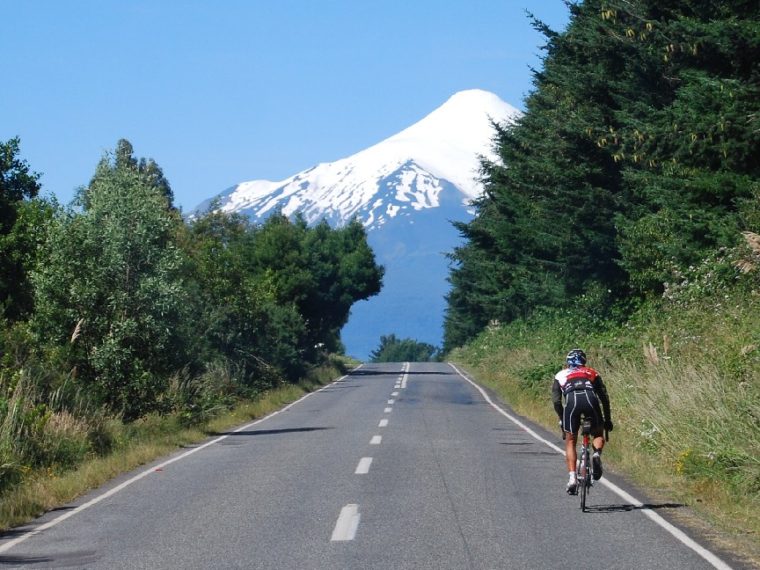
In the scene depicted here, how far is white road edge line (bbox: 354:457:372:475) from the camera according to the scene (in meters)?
15.3

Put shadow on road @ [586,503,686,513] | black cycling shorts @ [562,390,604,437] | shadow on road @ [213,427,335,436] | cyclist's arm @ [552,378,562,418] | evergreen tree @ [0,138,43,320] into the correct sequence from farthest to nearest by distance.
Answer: evergreen tree @ [0,138,43,320]
shadow on road @ [213,427,335,436]
cyclist's arm @ [552,378,562,418]
black cycling shorts @ [562,390,604,437]
shadow on road @ [586,503,686,513]

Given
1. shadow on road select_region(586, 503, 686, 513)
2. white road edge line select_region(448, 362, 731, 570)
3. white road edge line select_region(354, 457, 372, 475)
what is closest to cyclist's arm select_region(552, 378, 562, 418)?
shadow on road select_region(586, 503, 686, 513)

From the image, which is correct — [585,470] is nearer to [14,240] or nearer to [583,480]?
[583,480]

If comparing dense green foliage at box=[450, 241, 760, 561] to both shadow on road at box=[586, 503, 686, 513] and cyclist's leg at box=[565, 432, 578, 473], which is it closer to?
shadow on road at box=[586, 503, 686, 513]

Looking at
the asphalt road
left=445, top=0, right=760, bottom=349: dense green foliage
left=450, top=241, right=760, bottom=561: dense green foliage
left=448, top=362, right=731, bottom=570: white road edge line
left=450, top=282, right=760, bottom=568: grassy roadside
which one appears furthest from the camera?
left=445, top=0, right=760, bottom=349: dense green foliage

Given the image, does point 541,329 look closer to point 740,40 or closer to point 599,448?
point 740,40

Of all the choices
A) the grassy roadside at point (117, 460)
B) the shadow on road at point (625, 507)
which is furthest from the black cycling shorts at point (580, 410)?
the grassy roadside at point (117, 460)

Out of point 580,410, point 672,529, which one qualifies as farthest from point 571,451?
point 672,529

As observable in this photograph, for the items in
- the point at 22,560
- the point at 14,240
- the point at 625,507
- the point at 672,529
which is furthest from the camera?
the point at 14,240

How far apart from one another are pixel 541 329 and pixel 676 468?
30247 millimetres

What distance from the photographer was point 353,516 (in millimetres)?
11312

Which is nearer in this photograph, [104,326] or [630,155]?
[104,326]

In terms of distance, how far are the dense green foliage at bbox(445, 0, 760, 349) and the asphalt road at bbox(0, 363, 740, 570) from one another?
19.9ft

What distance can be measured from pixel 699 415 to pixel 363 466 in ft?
15.3
